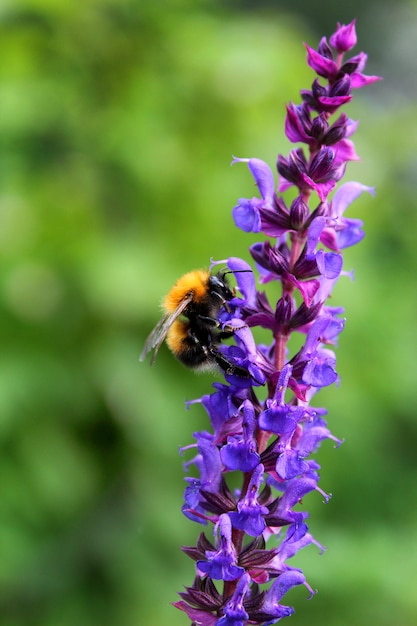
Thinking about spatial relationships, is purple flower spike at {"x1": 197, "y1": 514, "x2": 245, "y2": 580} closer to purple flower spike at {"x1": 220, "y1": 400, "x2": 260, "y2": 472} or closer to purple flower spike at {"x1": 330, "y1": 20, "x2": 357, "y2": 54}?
purple flower spike at {"x1": 220, "y1": 400, "x2": 260, "y2": 472}

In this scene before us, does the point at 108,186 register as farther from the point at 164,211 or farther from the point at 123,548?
the point at 123,548

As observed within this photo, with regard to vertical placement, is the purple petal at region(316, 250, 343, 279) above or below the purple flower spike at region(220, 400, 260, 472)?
above

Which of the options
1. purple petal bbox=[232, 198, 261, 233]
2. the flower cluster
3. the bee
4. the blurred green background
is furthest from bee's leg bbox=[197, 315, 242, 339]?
the blurred green background

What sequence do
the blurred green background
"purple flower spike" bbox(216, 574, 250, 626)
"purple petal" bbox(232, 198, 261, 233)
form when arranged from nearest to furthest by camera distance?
"purple flower spike" bbox(216, 574, 250, 626) → "purple petal" bbox(232, 198, 261, 233) → the blurred green background

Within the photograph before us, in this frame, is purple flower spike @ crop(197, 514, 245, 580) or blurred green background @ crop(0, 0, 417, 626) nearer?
purple flower spike @ crop(197, 514, 245, 580)

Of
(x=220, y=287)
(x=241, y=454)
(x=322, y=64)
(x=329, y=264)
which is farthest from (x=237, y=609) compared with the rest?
(x=322, y=64)

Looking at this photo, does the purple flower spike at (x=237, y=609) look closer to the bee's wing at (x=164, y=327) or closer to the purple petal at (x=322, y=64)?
the bee's wing at (x=164, y=327)

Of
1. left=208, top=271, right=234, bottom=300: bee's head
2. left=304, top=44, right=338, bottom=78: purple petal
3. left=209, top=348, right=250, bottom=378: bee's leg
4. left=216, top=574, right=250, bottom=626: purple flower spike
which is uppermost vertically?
left=304, top=44, right=338, bottom=78: purple petal

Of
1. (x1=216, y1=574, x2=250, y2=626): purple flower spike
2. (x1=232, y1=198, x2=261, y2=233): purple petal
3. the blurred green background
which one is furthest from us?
the blurred green background
